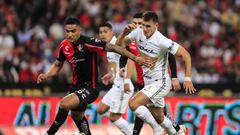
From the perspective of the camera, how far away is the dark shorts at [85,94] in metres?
14.3

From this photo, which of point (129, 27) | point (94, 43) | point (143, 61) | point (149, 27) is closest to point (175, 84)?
point (143, 61)

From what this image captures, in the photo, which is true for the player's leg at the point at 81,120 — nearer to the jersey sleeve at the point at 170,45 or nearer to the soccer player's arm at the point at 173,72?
the soccer player's arm at the point at 173,72

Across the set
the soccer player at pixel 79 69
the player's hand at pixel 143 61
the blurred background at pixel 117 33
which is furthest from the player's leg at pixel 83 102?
the blurred background at pixel 117 33

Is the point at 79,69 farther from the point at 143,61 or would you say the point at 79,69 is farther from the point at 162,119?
the point at 162,119

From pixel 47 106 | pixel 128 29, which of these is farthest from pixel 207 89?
pixel 128 29

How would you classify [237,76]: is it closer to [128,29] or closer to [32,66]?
[32,66]

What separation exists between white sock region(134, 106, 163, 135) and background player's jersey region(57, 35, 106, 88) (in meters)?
1.02

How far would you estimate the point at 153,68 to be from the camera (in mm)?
14312

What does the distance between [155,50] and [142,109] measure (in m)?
1.04

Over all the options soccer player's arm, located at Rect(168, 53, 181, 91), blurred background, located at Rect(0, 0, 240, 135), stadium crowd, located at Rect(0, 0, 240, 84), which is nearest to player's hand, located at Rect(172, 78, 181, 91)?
soccer player's arm, located at Rect(168, 53, 181, 91)

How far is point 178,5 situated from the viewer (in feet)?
86.8

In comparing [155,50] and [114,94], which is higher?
[155,50]

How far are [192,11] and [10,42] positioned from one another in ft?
21.8

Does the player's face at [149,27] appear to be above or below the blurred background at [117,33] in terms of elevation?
above
